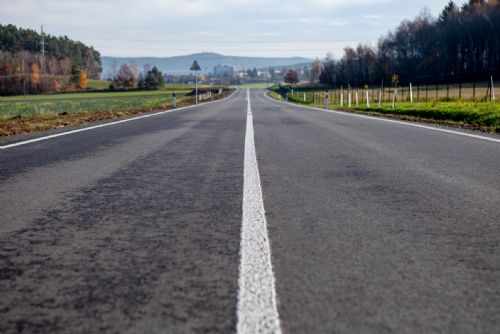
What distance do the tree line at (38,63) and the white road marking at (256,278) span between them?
3714 inches

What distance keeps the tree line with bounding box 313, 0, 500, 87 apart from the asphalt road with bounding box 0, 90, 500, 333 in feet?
233

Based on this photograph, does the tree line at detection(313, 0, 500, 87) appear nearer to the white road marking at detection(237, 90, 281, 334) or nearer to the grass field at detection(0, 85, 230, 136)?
the grass field at detection(0, 85, 230, 136)

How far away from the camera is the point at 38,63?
124062 millimetres

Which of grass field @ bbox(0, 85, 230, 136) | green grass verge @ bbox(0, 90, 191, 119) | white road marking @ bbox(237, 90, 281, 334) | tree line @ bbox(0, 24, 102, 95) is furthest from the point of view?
tree line @ bbox(0, 24, 102, 95)

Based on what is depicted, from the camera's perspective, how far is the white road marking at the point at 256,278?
1.72 metres

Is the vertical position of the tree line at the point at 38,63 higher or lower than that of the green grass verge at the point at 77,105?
higher

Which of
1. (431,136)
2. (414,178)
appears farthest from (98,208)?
(431,136)

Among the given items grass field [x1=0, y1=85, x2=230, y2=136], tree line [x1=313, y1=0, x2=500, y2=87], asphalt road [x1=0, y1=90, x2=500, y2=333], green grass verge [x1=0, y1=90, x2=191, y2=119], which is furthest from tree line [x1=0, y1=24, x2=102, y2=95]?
asphalt road [x1=0, y1=90, x2=500, y2=333]

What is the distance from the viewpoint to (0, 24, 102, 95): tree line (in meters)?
108

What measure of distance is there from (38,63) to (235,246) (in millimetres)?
136485

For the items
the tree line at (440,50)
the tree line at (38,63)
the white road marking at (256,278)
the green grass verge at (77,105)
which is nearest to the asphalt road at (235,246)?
the white road marking at (256,278)

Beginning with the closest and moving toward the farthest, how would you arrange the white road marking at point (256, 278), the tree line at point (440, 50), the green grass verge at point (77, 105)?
the white road marking at point (256, 278), the green grass verge at point (77, 105), the tree line at point (440, 50)

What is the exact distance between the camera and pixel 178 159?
241 inches

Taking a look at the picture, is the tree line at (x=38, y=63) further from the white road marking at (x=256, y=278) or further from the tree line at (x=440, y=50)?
the white road marking at (x=256, y=278)
